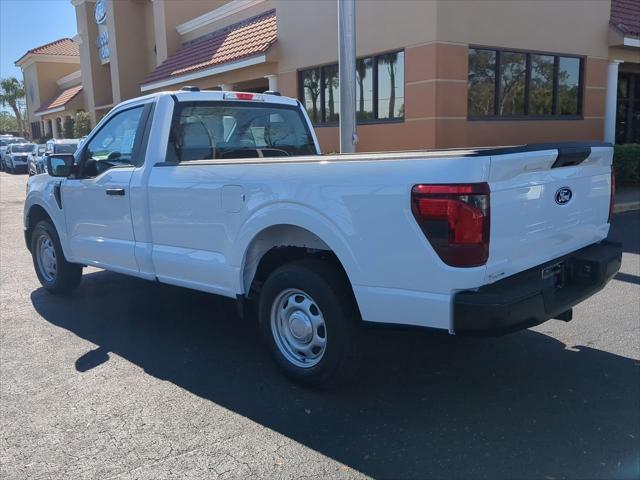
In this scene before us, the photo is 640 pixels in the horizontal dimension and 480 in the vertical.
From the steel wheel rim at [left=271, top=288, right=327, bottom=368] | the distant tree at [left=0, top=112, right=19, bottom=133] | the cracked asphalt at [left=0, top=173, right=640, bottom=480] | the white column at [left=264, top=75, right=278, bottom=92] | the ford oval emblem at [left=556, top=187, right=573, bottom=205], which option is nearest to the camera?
the cracked asphalt at [left=0, top=173, right=640, bottom=480]

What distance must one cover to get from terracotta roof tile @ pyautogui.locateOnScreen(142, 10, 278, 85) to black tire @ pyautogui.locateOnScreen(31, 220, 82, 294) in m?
10.1

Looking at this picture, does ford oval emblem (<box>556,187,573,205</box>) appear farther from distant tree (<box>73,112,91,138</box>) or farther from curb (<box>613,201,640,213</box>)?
distant tree (<box>73,112,91,138</box>)

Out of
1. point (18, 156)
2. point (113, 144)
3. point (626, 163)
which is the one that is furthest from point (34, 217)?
point (18, 156)

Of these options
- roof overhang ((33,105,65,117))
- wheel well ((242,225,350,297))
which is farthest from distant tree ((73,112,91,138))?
wheel well ((242,225,350,297))

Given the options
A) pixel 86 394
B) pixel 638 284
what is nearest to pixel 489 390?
pixel 86 394

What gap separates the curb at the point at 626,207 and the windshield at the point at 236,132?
321 inches

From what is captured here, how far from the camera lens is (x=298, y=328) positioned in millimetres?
4105

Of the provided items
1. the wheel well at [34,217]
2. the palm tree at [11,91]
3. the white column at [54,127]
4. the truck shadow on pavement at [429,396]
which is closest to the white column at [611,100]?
the truck shadow on pavement at [429,396]

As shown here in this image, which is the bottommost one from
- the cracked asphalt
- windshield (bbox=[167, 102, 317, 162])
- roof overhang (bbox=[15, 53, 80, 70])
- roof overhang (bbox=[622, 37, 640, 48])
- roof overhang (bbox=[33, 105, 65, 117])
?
the cracked asphalt

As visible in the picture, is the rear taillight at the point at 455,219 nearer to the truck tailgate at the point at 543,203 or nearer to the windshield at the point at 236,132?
the truck tailgate at the point at 543,203

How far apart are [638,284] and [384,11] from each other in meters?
8.25

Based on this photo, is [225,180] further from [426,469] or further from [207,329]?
[426,469]

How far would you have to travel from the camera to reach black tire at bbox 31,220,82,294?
646 centimetres

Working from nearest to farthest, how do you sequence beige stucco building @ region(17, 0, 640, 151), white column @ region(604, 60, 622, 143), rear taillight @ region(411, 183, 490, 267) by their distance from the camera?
1. rear taillight @ region(411, 183, 490, 267)
2. beige stucco building @ region(17, 0, 640, 151)
3. white column @ region(604, 60, 622, 143)
